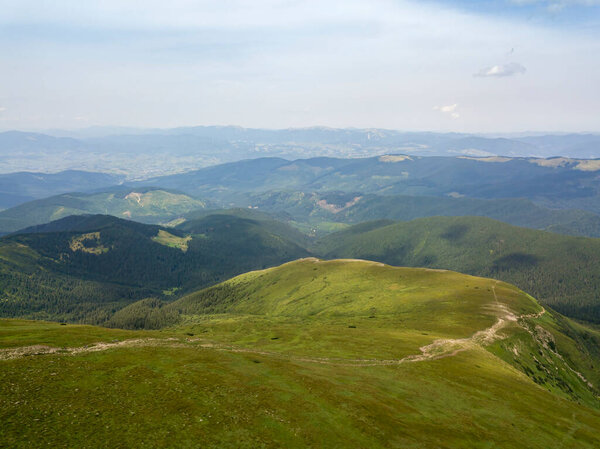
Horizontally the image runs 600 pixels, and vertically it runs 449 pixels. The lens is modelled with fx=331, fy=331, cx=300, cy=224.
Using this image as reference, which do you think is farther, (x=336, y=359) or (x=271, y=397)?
(x=336, y=359)

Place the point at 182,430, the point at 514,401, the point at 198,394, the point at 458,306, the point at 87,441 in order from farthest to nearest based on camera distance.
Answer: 1. the point at 458,306
2. the point at 514,401
3. the point at 198,394
4. the point at 182,430
5. the point at 87,441

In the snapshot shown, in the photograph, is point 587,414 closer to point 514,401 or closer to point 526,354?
point 514,401

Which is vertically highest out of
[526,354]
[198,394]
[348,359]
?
[198,394]

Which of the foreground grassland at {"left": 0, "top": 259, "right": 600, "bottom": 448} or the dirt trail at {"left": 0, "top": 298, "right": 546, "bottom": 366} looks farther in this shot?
the dirt trail at {"left": 0, "top": 298, "right": 546, "bottom": 366}

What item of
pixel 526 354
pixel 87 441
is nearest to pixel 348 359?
pixel 87 441

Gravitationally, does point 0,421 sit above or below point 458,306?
above

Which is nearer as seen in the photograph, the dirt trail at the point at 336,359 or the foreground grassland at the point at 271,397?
the foreground grassland at the point at 271,397

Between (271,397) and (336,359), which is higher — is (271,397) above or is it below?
above

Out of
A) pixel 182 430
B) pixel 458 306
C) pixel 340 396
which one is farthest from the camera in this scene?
pixel 458 306
